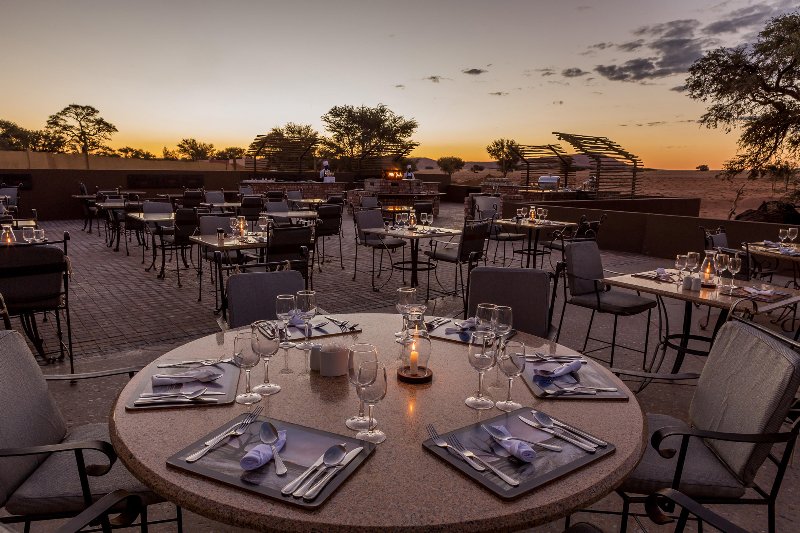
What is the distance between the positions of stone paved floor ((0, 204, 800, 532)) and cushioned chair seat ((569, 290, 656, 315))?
0.58m

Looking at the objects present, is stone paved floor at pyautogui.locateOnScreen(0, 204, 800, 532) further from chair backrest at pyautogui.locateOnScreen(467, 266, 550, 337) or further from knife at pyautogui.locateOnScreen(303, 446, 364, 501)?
knife at pyautogui.locateOnScreen(303, 446, 364, 501)

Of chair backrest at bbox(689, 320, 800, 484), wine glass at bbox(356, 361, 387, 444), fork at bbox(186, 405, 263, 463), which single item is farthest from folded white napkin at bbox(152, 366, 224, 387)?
chair backrest at bbox(689, 320, 800, 484)

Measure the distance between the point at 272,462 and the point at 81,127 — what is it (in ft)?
124

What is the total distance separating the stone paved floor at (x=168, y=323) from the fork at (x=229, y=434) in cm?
119

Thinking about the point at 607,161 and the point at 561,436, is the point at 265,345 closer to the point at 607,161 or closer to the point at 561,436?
the point at 561,436

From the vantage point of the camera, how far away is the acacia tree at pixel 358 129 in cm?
3553

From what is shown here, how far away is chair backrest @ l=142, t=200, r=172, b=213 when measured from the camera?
839 cm

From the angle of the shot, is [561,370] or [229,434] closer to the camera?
[229,434]

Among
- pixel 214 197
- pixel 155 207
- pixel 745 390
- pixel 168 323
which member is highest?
pixel 214 197

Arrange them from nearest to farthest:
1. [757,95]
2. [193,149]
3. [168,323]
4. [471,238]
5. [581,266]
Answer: [581,266]
[168,323]
[471,238]
[757,95]
[193,149]

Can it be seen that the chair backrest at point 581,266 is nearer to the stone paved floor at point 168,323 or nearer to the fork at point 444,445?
the stone paved floor at point 168,323

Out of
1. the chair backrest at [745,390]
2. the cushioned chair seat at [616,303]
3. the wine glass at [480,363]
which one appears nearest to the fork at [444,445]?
the wine glass at [480,363]

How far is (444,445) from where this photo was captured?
133 cm

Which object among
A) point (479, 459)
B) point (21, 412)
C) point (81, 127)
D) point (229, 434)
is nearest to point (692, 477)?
point (479, 459)
